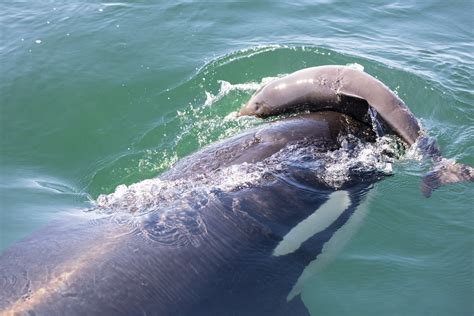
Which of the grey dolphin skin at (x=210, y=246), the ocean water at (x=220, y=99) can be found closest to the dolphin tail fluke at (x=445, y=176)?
the ocean water at (x=220, y=99)

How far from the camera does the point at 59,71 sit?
12.8m

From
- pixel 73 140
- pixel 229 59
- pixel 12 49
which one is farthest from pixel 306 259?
pixel 12 49

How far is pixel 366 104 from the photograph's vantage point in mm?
8453

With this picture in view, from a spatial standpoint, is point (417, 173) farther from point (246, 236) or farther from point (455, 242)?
point (246, 236)

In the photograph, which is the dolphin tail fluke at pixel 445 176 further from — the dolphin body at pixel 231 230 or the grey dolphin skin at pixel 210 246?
the grey dolphin skin at pixel 210 246

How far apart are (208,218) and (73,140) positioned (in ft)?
15.7

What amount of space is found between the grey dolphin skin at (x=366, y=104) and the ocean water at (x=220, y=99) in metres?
0.38

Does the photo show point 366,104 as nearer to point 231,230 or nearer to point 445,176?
point 445,176

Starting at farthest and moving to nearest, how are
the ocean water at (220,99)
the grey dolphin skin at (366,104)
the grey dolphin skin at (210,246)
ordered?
1. the grey dolphin skin at (366,104)
2. the ocean water at (220,99)
3. the grey dolphin skin at (210,246)

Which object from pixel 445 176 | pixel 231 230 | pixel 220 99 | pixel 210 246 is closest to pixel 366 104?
pixel 445 176

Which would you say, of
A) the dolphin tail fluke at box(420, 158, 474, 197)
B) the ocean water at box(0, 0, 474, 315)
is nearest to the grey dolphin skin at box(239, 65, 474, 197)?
the dolphin tail fluke at box(420, 158, 474, 197)

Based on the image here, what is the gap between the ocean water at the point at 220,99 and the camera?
8227 mm

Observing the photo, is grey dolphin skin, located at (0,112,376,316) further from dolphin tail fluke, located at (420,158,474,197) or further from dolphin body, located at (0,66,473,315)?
dolphin tail fluke, located at (420,158,474,197)

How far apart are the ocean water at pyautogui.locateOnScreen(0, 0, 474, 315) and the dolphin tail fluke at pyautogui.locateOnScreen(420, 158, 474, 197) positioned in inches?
11.5
